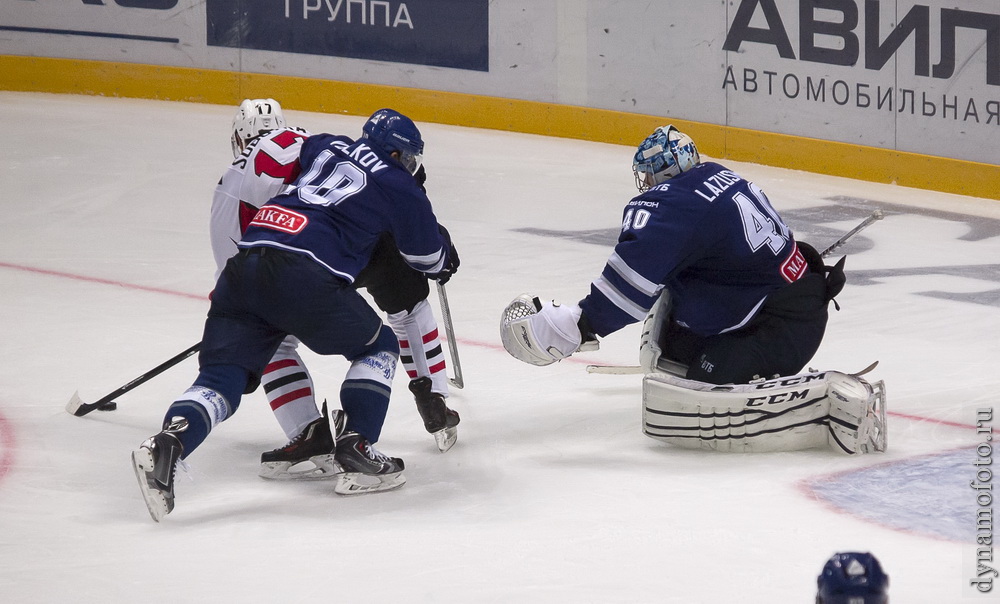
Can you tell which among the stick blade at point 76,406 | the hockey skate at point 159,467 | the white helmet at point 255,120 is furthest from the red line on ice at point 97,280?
the hockey skate at point 159,467

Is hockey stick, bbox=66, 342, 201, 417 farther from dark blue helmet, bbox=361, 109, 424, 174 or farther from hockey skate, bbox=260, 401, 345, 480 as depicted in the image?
dark blue helmet, bbox=361, 109, 424, 174

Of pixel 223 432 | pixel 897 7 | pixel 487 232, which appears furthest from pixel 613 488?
pixel 897 7

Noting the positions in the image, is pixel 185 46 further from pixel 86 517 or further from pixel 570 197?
pixel 86 517

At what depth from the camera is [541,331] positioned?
3793 mm

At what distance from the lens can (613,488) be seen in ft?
11.5

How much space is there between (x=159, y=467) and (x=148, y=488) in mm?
55

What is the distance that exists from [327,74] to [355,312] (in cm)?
622

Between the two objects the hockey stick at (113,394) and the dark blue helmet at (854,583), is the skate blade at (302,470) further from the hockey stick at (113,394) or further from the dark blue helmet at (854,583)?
the dark blue helmet at (854,583)

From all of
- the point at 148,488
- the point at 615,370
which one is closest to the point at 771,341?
the point at 615,370

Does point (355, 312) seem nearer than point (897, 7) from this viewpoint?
Yes

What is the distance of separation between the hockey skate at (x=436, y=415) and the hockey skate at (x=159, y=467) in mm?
817

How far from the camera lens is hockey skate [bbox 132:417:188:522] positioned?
3.12m

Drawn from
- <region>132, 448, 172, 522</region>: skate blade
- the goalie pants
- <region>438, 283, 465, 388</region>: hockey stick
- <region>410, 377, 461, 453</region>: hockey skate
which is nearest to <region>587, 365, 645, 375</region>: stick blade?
<region>438, 283, 465, 388</region>: hockey stick

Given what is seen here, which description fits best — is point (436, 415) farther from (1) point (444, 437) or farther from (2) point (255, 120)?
(2) point (255, 120)
